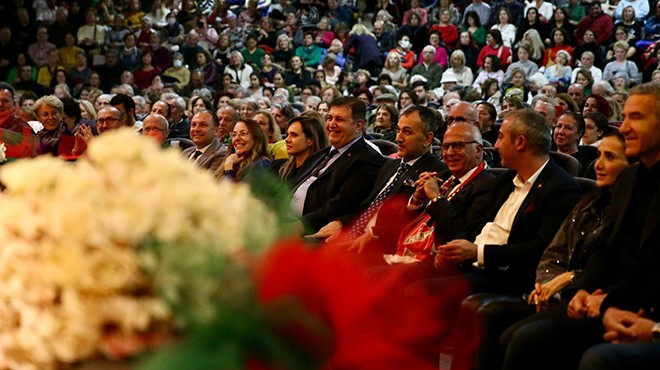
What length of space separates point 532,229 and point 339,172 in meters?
1.83

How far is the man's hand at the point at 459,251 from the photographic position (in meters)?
4.30

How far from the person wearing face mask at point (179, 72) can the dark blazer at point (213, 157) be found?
8.29 meters

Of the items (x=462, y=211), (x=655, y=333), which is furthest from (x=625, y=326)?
(x=462, y=211)

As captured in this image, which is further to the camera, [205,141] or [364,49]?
[364,49]

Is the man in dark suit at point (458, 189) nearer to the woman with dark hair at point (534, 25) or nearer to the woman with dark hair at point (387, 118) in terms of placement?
the woman with dark hair at point (387, 118)

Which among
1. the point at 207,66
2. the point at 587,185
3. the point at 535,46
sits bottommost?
the point at 207,66

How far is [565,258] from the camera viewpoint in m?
3.93

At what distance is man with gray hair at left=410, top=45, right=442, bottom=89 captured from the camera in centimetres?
1523

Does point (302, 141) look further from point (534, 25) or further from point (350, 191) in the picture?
point (534, 25)

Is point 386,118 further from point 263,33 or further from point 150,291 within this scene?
point 263,33

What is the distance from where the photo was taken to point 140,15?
18.3 m

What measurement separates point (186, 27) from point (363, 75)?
470cm

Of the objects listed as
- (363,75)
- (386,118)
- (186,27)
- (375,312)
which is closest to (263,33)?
(186,27)

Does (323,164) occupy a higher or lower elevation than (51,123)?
higher
